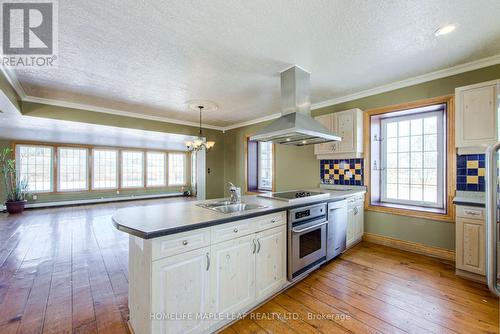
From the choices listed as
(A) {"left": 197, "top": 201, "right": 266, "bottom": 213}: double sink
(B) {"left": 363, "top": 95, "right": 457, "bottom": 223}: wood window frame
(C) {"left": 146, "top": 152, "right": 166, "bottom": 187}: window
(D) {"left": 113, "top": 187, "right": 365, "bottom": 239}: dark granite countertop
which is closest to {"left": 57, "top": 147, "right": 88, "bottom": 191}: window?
(C) {"left": 146, "top": 152, "right": 166, "bottom": 187}: window

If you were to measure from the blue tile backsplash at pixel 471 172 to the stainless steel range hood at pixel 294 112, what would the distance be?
1644mm

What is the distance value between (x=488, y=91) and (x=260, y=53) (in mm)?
2563

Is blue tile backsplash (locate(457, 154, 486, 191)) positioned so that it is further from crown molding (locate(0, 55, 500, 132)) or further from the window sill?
crown molding (locate(0, 55, 500, 132))

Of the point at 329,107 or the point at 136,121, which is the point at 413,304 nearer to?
the point at 329,107

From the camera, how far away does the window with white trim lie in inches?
121

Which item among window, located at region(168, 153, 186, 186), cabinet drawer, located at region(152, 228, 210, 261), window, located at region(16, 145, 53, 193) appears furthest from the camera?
window, located at region(168, 153, 186, 186)

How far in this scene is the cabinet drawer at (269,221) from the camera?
1863mm

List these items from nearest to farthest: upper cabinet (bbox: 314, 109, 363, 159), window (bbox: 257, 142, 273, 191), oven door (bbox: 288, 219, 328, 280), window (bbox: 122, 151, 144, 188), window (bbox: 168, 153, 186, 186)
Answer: oven door (bbox: 288, 219, 328, 280), upper cabinet (bbox: 314, 109, 363, 159), window (bbox: 257, 142, 273, 191), window (bbox: 122, 151, 144, 188), window (bbox: 168, 153, 186, 186)

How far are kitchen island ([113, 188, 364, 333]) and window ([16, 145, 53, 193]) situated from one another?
745cm

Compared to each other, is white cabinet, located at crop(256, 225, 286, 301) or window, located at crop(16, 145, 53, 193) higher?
window, located at crop(16, 145, 53, 193)

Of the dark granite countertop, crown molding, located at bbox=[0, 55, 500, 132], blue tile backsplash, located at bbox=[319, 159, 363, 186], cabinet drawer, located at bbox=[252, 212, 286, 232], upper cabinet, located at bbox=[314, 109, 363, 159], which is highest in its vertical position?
crown molding, located at bbox=[0, 55, 500, 132]

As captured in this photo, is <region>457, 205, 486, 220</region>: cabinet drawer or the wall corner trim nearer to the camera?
<region>457, 205, 486, 220</region>: cabinet drawer

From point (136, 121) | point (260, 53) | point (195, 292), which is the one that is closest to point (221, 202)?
point (195, 292)

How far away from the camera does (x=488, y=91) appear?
2.29 metres
